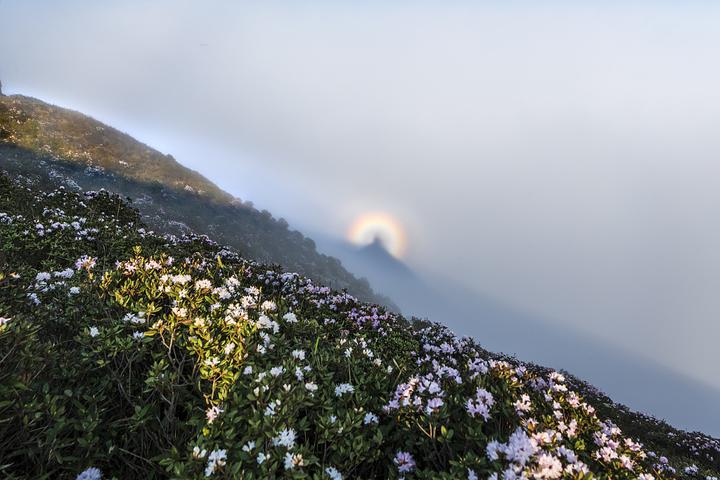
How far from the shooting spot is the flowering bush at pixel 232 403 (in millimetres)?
2797

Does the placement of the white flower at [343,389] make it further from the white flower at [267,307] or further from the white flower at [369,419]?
the white flower at [267,307]

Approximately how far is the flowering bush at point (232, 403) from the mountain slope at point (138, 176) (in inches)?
1078

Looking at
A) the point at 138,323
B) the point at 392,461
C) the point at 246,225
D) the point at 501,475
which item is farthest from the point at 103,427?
the point at 246,225

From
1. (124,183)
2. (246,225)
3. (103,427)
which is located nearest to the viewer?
(103,427)

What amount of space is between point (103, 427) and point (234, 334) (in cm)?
153

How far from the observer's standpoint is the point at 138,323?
4367 mm

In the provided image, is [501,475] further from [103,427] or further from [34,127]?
[34,127]

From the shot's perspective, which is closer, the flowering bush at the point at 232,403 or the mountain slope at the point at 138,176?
the flowering bush at the point at 232,403

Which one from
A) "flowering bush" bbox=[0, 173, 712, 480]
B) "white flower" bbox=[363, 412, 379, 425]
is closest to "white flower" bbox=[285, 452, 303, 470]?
"flowering bush" bbox=[0, 173, 712, 480]

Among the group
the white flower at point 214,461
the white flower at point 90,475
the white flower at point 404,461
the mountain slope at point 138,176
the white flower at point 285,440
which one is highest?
the white flower at point 404,461

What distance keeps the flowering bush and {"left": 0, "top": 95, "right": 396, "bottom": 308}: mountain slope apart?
27.4 m

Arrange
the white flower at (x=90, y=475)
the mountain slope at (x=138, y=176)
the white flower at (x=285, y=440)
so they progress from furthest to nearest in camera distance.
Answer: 1. the mountain slope at (x=138, y=176)
2. the white flower at (x=285, y=440)
3. the white flower at (x=90, y=475)

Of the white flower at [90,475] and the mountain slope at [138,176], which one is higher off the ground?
the white flower at [90,475]

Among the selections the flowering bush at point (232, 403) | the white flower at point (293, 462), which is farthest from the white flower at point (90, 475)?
the white flower at point (293, 462)
